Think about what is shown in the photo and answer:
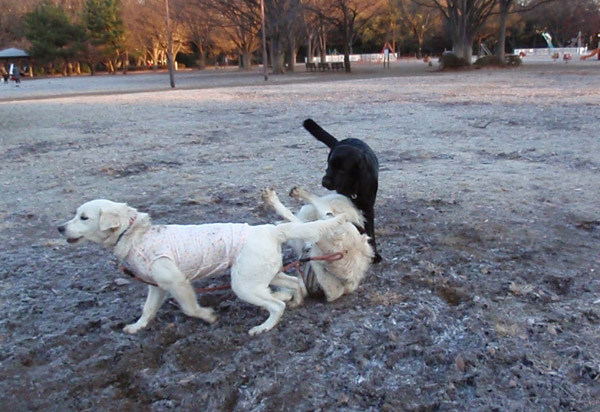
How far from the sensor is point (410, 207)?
17.7ft

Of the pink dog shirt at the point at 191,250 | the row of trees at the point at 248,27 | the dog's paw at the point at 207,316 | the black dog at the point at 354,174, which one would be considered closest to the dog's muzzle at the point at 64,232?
the pink dog shirt at the point at 191,250

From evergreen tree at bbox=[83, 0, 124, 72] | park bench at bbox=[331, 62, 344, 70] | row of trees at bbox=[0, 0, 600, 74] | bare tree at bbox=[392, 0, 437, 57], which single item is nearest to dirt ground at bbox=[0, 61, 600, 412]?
row of trees at bbox=[0, 0, 600, 74]

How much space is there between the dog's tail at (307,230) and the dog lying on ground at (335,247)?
8 centimetres

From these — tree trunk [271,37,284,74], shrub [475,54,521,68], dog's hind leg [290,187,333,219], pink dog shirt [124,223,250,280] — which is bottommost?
pink dog shirt [124,223,250,280]

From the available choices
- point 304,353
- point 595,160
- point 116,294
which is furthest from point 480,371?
point 595,160

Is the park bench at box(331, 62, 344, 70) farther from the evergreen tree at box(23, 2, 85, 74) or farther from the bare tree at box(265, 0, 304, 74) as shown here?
the evergreen tree at box(23, 2, 85, 74)

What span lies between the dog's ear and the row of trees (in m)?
38.8

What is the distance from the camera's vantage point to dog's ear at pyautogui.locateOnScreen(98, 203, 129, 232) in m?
2.89

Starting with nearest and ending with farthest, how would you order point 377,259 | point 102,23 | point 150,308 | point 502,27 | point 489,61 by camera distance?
point 150,308
point 377,259
point 502,27
point 489,61
point 102,23

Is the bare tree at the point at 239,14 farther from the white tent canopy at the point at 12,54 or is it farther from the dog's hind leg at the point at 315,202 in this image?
the dog's hind leg at the point at 315,202

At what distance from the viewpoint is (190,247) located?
2984 millimetres

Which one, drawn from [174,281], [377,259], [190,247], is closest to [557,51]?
[377,259]

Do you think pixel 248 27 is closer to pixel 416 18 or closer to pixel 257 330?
pixel 416 18

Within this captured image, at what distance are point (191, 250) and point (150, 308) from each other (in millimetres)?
507
